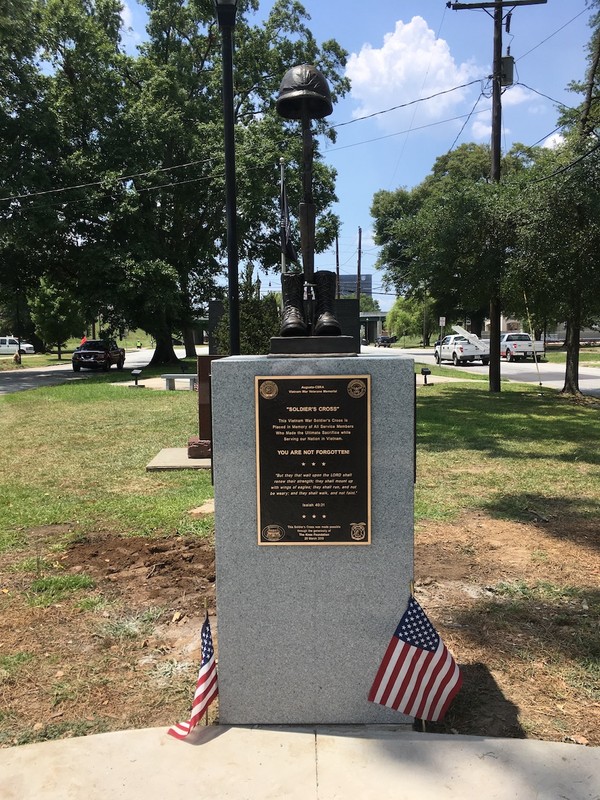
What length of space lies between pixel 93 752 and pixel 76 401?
14.3 m

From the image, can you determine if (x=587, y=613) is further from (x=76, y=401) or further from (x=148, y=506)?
(x=76, y=401)

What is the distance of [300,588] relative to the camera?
8.98 ft

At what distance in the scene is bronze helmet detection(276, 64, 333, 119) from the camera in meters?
4.04

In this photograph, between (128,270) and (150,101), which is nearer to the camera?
(128,270)

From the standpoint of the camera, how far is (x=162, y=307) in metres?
25.5

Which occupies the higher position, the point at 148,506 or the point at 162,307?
the point at 162,307

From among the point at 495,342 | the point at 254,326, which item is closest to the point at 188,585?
the point at 254,326

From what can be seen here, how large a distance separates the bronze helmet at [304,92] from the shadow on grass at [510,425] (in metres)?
5.58

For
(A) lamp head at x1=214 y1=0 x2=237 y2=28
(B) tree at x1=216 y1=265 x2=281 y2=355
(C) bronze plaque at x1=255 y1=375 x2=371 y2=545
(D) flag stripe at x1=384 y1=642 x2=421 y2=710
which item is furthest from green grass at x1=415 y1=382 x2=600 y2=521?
(A) lamp head at x1=214 y1=0 x2=237 y2=28

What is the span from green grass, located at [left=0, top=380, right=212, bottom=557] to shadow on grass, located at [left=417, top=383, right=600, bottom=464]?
4.00m

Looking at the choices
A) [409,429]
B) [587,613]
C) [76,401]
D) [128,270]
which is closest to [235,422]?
[409,429]

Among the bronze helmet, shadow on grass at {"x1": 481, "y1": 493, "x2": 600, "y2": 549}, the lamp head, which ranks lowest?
shadow on grass at {"x1": 481, "y1": 493, "x2": 600, "y2": 549}

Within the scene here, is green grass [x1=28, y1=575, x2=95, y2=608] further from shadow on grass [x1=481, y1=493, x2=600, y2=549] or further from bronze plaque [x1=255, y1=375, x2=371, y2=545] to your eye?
shadow on grass [x1=481, y1=493, x2=600, y2=549]

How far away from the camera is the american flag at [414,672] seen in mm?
2672
